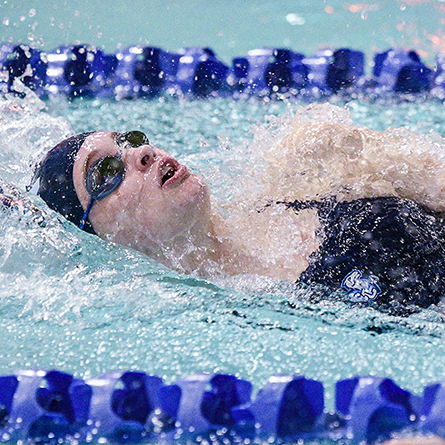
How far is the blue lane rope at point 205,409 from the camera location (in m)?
1.11

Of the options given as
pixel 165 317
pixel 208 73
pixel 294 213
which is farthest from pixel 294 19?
pixel 165 317

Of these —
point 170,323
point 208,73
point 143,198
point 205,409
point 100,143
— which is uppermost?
point 208,73

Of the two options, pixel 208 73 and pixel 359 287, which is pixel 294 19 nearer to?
pixel 208 73

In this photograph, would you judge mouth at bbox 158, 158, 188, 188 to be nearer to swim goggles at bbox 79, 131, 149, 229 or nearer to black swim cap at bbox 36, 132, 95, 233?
swim goggles at bbox 79, 131, 149, 229

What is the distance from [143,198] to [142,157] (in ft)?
0.34

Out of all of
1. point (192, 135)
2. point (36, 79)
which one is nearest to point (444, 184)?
point (192, 135)

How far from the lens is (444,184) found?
152 centimetres

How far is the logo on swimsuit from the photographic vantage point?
1408 millimetres

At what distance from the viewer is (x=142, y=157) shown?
152cm

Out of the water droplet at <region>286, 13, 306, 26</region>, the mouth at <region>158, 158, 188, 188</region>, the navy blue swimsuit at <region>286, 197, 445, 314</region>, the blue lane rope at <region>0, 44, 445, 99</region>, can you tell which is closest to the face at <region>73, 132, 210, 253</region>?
the mouth at <region>158, 158, 188, 188</region>

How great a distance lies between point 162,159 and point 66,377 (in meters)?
0.56

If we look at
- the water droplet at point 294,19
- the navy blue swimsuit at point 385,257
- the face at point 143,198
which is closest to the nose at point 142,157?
the face at point 143,198

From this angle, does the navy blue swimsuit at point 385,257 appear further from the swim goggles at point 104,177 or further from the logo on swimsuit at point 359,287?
the swim goggles at point 104,177

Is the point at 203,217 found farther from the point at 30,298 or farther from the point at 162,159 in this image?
the point at 30,298
